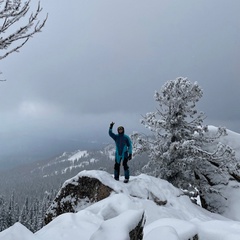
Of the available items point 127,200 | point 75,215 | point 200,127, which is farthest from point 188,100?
point 75,215

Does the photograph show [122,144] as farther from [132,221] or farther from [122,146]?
[132,221]

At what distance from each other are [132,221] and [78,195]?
7.66m

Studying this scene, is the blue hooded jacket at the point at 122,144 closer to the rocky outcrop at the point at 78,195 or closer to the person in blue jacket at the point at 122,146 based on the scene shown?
the person in blue jacket at the point at 122,146

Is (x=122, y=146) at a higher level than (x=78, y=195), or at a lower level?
higher

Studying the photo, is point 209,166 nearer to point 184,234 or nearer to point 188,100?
point 188,100

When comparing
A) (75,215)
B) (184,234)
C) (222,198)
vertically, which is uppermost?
(184,234)

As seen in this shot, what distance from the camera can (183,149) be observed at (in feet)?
49.7

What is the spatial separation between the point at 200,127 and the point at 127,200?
10.3m

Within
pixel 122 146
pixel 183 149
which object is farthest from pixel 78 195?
pixel 183 149

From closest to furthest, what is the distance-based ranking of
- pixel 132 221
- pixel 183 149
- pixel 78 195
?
pixel 132 221
pixel 78 195
pixel 183 149

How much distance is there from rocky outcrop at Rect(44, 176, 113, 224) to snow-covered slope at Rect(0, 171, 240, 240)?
30 centimetres

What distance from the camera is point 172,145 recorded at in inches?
594

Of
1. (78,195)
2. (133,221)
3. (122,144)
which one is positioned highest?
(122,144)

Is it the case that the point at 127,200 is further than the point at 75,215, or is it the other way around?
the point at 127,200
